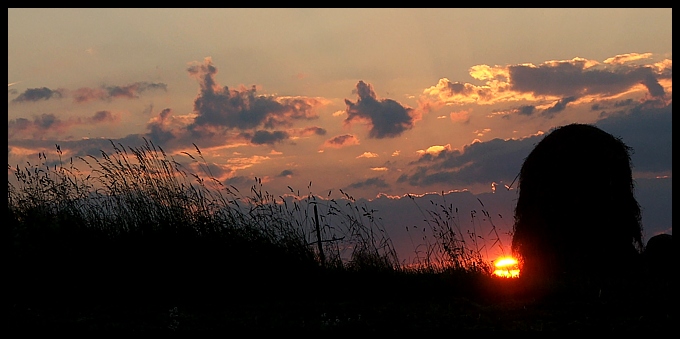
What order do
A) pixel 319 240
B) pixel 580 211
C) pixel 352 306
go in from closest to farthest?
pixel 352 306, pixel 319 240, pixel 580 211

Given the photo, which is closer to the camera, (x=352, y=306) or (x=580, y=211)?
(x=352, y=306)

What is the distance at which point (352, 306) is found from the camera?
5832 mm

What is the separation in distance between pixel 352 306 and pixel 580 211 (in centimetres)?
469

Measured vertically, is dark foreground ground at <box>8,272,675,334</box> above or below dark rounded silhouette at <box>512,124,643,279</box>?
below

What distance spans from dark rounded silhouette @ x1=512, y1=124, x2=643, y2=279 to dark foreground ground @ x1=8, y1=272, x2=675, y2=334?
81.6 inches

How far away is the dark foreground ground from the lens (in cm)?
517

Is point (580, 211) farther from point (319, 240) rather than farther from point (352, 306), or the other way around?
point (352, 306)

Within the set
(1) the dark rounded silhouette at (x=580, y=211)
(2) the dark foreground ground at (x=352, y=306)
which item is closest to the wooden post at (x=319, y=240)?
(2) the dark foreground ground at (x=352, y=306)

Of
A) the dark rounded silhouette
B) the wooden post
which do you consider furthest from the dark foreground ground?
the dark rounded silhouette

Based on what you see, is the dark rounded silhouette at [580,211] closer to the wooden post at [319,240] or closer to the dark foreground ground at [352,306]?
the dark foreground ground at [352,306]

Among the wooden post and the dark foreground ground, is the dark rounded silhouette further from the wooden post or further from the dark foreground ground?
the wooden post

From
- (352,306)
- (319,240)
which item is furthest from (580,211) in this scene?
(352,306)

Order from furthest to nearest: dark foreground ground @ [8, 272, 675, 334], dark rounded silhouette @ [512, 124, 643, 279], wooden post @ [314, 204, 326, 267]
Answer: dark rounded silhouette @ [512, 124, 643, 279]
wooden post @ [314, 204, 326, 267]
dark foreground ground @ [8, 272, 675, 334]

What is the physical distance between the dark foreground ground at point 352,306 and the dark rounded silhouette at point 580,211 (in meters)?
2.07
